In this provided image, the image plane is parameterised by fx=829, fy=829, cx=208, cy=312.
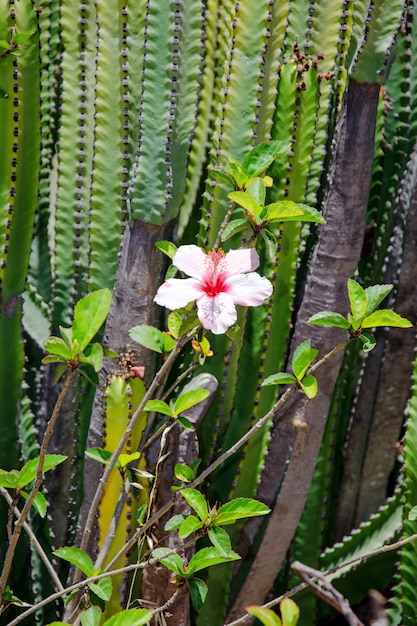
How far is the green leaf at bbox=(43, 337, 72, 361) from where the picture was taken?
3.53 feet

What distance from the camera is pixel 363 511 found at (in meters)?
1.83

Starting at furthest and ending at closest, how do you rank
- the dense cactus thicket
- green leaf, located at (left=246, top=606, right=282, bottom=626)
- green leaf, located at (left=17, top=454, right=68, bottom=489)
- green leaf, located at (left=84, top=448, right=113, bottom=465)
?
the dense cactus thicket, green leaf, located at (left=84, top=448, right=113, bottom=465), green leaf, located at (left=17, top=454, right=68, bottom=489), green leaf, located at (left=246, top=606, right=282, bottom=626)

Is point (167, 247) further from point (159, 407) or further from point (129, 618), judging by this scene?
point (129, 618)

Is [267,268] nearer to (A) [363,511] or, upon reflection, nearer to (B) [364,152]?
(B) [364,152]

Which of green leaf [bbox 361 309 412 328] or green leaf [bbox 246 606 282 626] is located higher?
green leaf [bbox 361 309 412 328]

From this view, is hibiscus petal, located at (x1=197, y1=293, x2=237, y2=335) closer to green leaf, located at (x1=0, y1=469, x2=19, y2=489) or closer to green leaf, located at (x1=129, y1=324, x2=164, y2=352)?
green leaf, located at (x1=129, y1=324, x2=164, y2=352)

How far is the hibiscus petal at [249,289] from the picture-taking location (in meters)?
1.12

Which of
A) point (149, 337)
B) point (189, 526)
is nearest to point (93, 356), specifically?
point (149, 337)

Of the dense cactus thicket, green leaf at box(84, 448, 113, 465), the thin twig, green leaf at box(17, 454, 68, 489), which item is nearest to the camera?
the thin twig

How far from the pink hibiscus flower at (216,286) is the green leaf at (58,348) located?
0.46ft

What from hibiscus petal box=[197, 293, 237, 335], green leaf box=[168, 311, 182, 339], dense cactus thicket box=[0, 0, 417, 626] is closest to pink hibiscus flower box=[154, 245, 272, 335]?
hibiscus petal box=[197, 293, 237, 335]

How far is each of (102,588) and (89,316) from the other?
40cm

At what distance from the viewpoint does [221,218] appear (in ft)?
4.93

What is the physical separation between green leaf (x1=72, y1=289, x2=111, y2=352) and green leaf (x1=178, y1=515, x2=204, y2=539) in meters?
0.27
